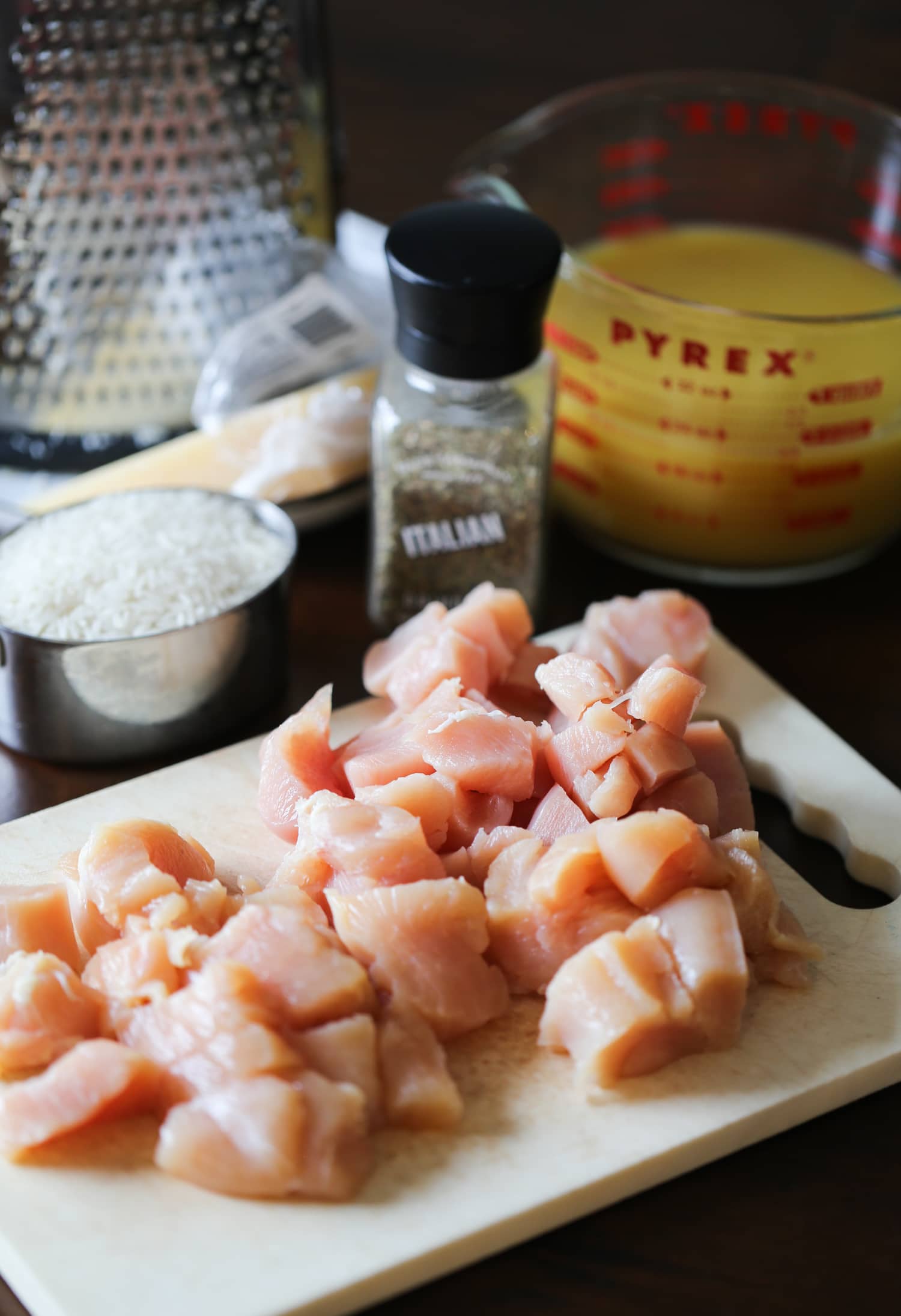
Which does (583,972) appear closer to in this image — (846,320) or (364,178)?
(846,320)

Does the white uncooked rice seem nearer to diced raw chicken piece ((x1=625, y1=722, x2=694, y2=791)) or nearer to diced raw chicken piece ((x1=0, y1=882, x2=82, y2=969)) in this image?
diced raw chicken piece ((x1=0, y1=882, x2=82, y2=969))

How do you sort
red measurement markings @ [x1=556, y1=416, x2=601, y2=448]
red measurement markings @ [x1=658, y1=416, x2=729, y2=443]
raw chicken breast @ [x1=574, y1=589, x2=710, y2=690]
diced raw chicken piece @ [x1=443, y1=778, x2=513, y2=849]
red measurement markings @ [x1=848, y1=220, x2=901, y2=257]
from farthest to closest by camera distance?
red measurement markings @ [x1=848, y1=220, x2=901, y2=257]
red measurement markings @ [x1=556, y1=416, x2=601, y2=448]
red measurement markings @ [x1=658, y1=416, x2=729, y2=443]
raw chicken breast @ [x1=574, y1=589, x2=710, y2=690]
diced raw chicken piece @ [x1=443, y1=778, x2=513, y2=849]

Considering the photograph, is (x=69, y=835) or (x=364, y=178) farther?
(x=364, y=178)

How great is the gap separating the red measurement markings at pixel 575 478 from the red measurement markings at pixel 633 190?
0.52m

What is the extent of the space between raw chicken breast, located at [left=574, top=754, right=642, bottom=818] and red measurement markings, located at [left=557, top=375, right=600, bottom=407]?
23.8 inches

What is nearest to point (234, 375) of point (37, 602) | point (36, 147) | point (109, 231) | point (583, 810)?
point (109, 231)

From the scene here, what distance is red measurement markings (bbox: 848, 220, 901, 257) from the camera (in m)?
2.06

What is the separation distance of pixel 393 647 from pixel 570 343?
0.45 meters

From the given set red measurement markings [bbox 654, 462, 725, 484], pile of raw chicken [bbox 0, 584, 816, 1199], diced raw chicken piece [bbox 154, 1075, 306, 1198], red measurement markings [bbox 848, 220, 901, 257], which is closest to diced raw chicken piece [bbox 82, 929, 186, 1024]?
pile of raw chicken [bbox 0, 584, 816, 1199]

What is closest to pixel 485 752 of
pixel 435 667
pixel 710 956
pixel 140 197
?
pixel 435 667

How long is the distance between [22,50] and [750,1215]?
145 centimetres

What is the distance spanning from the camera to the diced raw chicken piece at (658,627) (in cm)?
158

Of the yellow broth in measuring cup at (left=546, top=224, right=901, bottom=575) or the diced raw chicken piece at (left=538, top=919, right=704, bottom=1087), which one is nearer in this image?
the diced raw chicken piece at (left=538, top=919, right=704, bottom=1087)

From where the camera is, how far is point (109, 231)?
1.82 metres
